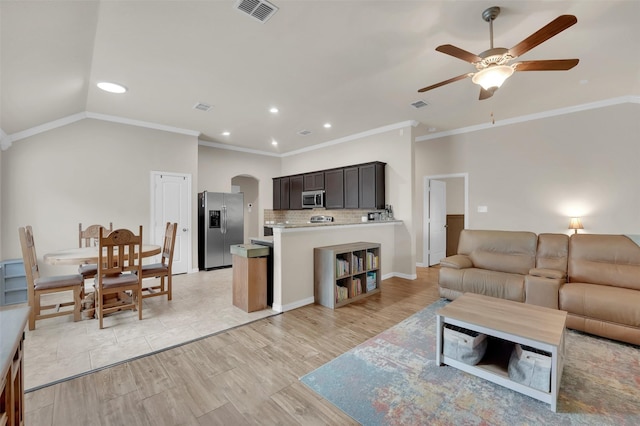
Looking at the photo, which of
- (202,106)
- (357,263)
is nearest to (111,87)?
(202,106)

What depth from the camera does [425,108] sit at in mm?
4453

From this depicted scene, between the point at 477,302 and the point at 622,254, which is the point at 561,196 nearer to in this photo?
the point at 622,254

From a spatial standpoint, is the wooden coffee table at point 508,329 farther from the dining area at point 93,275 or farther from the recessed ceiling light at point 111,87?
the recessed ceiling light at point 111,87

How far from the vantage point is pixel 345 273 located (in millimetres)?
3789

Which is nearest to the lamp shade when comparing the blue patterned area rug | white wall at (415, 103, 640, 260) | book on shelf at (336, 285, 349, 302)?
white wall at (415, 103, 640, 260)

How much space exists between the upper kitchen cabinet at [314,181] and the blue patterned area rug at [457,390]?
4.44 meters

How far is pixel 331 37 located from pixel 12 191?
5.03 metres

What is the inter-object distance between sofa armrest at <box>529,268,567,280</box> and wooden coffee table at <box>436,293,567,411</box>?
103 centimetres

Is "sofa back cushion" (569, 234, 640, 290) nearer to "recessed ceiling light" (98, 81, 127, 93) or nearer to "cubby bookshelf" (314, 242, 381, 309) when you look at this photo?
"cubby bookshelf" (314, 242, 381, 309)

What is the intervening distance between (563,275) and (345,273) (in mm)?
2586

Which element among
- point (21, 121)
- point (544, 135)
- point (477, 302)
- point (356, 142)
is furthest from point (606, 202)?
point (21, 121)

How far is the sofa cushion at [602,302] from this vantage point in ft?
8.26

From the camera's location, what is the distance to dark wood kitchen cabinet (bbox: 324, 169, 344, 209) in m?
6.09

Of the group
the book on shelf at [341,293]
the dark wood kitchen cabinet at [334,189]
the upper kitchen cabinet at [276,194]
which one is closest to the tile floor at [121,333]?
the book on shelf at [341,293]
